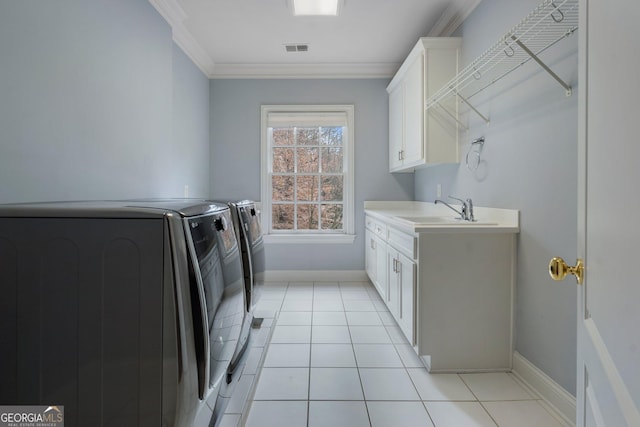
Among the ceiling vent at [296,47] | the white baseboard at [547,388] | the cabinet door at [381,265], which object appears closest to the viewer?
the white baseboard at [547,388]

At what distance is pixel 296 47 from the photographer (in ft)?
11.6

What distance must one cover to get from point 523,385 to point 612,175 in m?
1.75

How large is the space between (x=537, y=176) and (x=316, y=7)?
6.94ft

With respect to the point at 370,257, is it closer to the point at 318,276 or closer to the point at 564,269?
the point at 318,276

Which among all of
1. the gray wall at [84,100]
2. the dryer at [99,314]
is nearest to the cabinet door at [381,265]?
the gray wall at [84,100]

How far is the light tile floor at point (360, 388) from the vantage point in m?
1.66

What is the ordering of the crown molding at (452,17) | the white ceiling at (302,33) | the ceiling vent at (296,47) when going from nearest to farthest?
the crown molding at (452,17), the white ceiling at (302,33), the ceiling vent at (296,47)

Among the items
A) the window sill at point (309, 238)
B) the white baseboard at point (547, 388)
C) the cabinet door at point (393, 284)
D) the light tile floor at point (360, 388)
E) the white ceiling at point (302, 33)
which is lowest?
the light tile floor at point (360, 388)

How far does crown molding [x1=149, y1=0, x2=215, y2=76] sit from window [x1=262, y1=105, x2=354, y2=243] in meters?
0.85

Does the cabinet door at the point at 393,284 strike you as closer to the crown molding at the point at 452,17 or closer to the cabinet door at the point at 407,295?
the cabinet door at the point at 407,295

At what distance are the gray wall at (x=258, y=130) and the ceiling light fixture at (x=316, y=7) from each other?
1.26 meters

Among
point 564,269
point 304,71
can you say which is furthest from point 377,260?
point 564,269

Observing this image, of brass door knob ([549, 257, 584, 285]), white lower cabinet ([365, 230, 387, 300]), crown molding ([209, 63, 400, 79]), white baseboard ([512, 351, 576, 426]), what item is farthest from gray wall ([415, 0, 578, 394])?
crown molding ([209, 63, 400, 79])

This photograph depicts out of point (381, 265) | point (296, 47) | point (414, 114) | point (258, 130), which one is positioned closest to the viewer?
point (414, 114)
